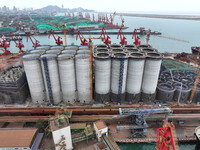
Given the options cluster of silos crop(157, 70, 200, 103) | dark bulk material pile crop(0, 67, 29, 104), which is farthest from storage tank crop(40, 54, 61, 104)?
cluster of silos crop(157, 70, 200, 103)

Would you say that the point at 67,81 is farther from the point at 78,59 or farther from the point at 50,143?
the point at 50,143

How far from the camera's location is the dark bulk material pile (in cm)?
4369

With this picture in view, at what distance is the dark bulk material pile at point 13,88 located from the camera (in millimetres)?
43688

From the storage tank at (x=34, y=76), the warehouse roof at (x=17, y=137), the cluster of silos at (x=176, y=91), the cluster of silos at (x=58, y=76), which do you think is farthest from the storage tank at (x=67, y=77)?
the cluster of silos at (x=176, y=91)

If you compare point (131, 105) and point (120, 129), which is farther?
point (131, 105)

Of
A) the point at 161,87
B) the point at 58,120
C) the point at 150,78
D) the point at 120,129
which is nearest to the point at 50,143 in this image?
the point at 58,120

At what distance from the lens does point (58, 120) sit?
30969 mm

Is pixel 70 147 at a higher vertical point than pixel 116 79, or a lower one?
lower

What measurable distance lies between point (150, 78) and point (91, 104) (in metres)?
21.6

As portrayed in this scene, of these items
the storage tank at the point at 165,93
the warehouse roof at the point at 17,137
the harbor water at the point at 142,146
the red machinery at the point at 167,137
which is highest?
the red machinery at the point at 167,137

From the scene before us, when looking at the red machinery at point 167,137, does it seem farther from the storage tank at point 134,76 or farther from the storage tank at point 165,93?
the storage tank at point 165,93

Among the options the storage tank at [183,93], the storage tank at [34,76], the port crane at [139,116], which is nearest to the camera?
the port crane at [139,116]

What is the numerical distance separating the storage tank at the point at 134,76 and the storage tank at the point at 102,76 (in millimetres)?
6683

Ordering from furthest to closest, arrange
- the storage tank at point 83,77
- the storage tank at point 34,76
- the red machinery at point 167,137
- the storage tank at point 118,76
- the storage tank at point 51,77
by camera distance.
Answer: the storage tank at point 83,77 → the storage tank at point 118,76 → the storage tank at point 51,77 → the storage tank at point 34,76 → the red machinery at point 167,137
